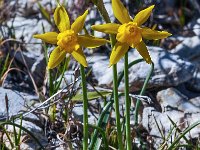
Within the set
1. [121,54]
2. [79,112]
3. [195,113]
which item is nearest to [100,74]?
[79,112]

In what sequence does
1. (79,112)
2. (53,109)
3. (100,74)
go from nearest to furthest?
(53,109) → (79,112) → (100,74)

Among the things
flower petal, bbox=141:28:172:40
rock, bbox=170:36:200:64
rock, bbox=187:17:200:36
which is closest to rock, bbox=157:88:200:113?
rock, bbox=170:36:200:64

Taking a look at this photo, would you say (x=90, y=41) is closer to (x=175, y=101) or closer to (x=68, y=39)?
(x=68, y=39)

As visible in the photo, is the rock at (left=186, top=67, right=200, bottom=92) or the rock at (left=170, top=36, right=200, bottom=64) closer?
the rock at (left=186, top=67, right=200, bottom=92)

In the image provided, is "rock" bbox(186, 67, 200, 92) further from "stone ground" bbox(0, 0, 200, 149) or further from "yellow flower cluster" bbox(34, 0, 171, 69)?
"yellow flower cluster" bbox(34, 0, 171, 69)

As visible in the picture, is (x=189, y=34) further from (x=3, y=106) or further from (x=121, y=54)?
(x=121, y=54)

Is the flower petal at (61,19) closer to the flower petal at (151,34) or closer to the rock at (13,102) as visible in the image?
the flower petal at (151,34)
